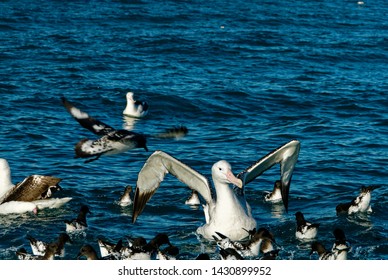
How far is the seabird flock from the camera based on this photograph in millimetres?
17156

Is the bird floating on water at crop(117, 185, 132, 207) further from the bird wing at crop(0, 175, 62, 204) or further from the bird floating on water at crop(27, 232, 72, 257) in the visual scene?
the bird floating on water at crop(27, 232, 72, 257)

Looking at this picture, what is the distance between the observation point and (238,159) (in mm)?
26484

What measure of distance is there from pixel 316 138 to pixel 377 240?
358 inches

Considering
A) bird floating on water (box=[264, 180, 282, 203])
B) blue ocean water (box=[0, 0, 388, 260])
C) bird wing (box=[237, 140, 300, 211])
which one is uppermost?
bird wing (box=[237, 140, 300, 211])

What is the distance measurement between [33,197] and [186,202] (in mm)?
3442

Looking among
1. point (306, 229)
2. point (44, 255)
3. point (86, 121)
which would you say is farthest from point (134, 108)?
point (86, 121)

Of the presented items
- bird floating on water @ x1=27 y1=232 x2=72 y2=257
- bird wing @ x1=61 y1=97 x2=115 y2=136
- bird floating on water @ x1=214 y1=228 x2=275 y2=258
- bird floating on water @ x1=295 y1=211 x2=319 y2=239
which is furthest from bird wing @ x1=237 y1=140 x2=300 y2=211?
bird wing @ x1=61 y1=97 x2=115 y2=136

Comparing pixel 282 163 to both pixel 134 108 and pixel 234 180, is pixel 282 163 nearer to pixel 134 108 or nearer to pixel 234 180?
pixel 234 180

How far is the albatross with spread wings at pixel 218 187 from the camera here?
19938mm

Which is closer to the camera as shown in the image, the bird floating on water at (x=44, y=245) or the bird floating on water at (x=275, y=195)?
the bird floating on water at (x=44, y=245)

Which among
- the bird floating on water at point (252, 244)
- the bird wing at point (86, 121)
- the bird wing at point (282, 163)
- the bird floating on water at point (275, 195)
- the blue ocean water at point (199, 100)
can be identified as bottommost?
the blue ocean water at point (199, 100)

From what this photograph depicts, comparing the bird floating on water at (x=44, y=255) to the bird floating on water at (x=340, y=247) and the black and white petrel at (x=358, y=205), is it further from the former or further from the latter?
the black and white petrel at (x=358, y=205)

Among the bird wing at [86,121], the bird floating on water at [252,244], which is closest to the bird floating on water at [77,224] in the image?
the bird floating on water at [252,244]

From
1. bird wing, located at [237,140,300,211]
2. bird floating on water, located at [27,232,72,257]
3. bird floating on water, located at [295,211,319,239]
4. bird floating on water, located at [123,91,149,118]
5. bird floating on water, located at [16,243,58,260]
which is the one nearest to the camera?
bird floating on water, located at [16,243,58,260]
